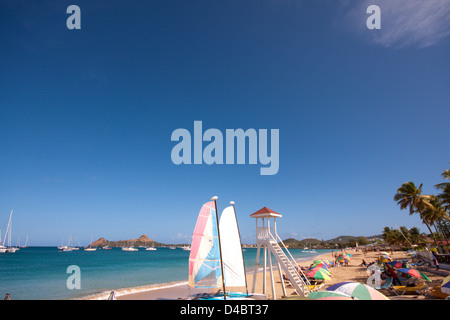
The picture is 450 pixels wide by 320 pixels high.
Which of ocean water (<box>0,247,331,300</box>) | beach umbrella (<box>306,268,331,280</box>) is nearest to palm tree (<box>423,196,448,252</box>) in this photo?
beach umbrella (<box>306,268,331,280</box>)

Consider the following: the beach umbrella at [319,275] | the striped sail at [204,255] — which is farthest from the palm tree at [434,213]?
the striped sail at [204,255]

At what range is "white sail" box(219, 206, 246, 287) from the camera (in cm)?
1394

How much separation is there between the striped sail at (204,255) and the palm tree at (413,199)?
35.9 m

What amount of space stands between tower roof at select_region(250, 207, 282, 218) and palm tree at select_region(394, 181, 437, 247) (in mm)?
31519

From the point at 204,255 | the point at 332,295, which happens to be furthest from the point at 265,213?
the point at 332,295

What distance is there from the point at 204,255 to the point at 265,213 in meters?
4.68

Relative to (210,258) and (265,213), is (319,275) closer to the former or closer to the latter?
(265,213)

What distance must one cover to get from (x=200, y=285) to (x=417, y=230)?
77304mm

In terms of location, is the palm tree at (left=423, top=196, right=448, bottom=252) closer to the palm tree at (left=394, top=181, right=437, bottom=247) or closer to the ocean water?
the palm tree at (left=394, top=181, right=437, bottom=247)

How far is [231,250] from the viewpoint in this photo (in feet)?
46.5

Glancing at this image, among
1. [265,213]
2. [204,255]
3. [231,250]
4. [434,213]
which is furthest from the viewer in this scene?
[434,213]

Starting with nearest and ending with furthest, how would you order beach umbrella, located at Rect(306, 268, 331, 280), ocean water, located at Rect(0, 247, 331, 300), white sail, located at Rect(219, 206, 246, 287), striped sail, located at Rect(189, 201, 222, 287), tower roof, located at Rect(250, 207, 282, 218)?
striped sail, located at Rect(189, 201, 222, 287) < white sail, located at Rect(219, 206, 246, 287) < tower roof, located at Rect(250, 207, 282, 218) < beach umbrella, located at Rect(306, 268, 331, 280) < ocean water, located at Rect(0, 247, 331, 300)

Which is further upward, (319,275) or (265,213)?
(265,213)
